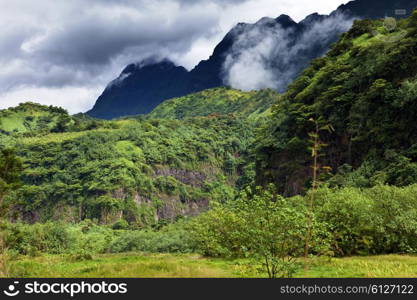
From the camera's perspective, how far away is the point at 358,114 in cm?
6519

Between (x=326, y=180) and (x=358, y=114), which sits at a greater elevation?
(x=358, y=114)

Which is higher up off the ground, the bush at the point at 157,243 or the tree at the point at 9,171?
the tree at the point at 9,171

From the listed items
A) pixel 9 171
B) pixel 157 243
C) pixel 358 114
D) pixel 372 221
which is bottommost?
pixel 157 243

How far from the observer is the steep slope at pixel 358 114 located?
56062 mm

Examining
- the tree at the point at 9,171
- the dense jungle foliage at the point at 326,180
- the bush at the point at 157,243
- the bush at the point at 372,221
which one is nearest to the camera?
the dense jungle foliage at the point at 326,180

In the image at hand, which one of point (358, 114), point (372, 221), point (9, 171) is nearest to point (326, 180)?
point (358, 114)

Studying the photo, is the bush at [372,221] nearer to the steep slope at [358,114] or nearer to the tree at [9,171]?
the steep slope at [358,114]

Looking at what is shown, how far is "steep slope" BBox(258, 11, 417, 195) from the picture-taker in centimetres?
5606

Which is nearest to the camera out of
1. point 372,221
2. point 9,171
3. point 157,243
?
point 9,171

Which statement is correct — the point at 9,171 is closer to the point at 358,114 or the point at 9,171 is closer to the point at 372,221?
the point at 372,221

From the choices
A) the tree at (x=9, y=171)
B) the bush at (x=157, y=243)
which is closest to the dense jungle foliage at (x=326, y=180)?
the tree at (x=9, y=171)

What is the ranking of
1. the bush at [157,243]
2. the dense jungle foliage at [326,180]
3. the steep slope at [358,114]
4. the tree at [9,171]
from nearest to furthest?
the dense jungle foliage at [326,180] < the tree at [9,171] < the steep slope at [358,114] < the bush at [157,243]

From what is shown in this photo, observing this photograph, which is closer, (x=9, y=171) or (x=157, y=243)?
(x=9, y=171)

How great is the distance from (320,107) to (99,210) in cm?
12016
